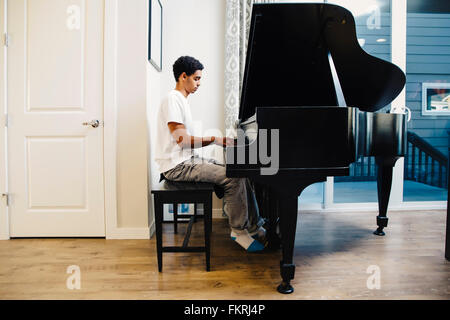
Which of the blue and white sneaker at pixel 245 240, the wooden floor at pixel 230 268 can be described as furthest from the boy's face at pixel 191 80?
the wooden floor at pixel 230 268

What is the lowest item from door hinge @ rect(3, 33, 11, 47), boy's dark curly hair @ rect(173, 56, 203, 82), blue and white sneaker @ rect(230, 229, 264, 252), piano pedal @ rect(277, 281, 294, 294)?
piano pedal @ rect(277, 281, 294, 294)

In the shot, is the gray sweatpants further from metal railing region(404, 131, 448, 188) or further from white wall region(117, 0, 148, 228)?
metal railing region(404, 131, 448, 188)

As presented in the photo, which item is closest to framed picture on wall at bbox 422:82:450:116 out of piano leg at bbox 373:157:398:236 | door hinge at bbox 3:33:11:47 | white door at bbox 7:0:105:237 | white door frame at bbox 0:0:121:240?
piano leg at bbox 373:157:398:236

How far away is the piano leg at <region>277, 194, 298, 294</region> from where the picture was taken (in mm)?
1459

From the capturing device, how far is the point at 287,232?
1.47 metres

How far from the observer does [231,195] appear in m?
1.87

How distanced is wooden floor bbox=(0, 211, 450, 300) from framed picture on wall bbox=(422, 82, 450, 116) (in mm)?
1761

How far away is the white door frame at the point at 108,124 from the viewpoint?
2.31m

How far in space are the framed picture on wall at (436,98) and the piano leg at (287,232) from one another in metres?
3.18

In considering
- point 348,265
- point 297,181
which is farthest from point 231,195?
point 348,265

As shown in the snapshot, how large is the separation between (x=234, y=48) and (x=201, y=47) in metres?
0.38

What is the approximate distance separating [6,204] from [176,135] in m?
1.68

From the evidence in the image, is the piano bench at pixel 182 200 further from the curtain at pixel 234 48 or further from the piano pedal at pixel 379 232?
the piano pedal at pixel 379 232

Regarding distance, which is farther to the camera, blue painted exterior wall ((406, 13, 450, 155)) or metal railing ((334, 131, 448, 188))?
metal railing ((334, 131, 448, 188))
